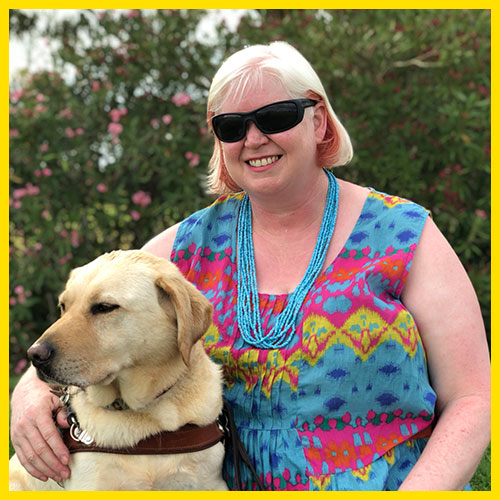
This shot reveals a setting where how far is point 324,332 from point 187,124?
11.7 ft

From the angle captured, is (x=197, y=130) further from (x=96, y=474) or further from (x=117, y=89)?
(x=96, y=474)

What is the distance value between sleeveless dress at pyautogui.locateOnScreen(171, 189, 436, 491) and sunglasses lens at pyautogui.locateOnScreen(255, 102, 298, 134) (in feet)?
1.79

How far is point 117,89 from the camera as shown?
5723mm

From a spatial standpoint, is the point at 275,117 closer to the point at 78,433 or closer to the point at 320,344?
the point at 320,344

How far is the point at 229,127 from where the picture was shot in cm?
269

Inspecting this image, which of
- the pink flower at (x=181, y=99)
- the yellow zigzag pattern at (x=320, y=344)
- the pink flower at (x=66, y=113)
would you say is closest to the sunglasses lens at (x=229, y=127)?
the yellow zigzag pattern at (x=320, y=344)

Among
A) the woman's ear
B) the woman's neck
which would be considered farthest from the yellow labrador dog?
the woman's ear

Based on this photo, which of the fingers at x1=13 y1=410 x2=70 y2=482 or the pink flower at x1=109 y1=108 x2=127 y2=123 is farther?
the pink flower at x1=109 y1=108 x2=127 y2=123

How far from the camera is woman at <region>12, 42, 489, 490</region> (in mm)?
2393

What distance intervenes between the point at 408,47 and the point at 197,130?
1845 mm

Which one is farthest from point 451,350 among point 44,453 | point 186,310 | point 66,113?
point 66,113

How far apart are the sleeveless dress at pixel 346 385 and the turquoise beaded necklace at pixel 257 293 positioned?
30mm

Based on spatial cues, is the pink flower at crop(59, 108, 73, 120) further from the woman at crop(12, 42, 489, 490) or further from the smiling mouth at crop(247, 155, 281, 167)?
the smiling mouth at crop(247, 155, 281, 167)

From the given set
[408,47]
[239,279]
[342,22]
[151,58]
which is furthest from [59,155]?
[239,279]
